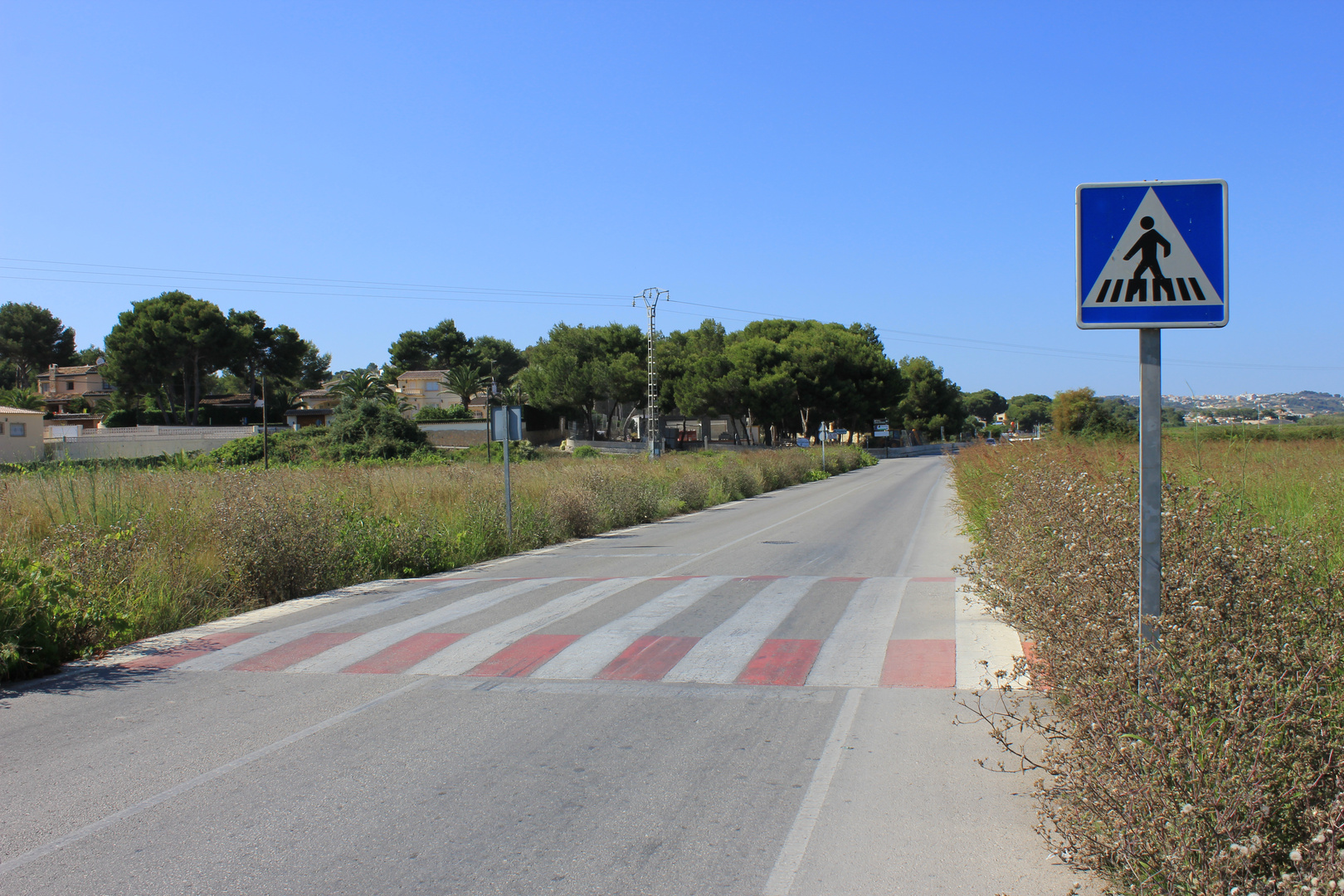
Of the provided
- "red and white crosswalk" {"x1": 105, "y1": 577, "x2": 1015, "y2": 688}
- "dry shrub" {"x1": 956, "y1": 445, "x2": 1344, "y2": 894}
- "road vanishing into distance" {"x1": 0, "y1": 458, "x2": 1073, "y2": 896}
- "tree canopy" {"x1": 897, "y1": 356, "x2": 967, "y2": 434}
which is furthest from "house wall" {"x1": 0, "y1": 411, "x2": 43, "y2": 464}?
"tree canopy" {"x1": 897, "y1": 356, "x2": 967, "y2": 434}

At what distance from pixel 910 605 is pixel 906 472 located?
1642 inches

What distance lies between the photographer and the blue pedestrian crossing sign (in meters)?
3.87

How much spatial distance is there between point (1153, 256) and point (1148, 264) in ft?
0.14

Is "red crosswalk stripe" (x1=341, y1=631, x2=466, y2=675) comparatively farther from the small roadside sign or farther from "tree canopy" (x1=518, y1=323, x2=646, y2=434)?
"tree canopy" (x1=518, y1=323, x2=646, y2=434)

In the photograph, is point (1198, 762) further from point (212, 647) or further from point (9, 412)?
point (9, 412)

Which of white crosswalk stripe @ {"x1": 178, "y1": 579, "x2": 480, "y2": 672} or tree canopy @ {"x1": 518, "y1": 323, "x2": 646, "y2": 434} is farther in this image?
tree canopy @ {"x1": 518, "y1": 323, "x2": 646, "y2": 434}

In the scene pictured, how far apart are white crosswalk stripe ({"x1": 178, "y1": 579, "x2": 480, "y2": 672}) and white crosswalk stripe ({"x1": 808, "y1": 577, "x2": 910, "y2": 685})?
487 centimetres

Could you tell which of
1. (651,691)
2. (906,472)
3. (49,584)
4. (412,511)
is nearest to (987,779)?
(651,691)

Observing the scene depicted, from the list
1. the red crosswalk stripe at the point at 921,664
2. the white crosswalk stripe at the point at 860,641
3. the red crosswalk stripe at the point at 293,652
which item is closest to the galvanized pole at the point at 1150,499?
the red crosswalk stripe at the point at 921,664

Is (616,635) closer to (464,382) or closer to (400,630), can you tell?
(400,630)

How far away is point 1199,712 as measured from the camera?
3.17 metres

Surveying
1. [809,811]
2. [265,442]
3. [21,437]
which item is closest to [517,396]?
[21,437]

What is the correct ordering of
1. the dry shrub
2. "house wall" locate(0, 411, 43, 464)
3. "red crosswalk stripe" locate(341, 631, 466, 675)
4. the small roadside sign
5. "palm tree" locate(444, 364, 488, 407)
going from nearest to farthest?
1. the dry shrub
2. "red crosswalk stripe" locate(341, 631, 466, 675)
3. the small roadside sign
4. "house wall" locate(0, 411, 43, 464)
5. "palm tree" locate(444, 364, 488, 407)

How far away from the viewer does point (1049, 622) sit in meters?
4.41
